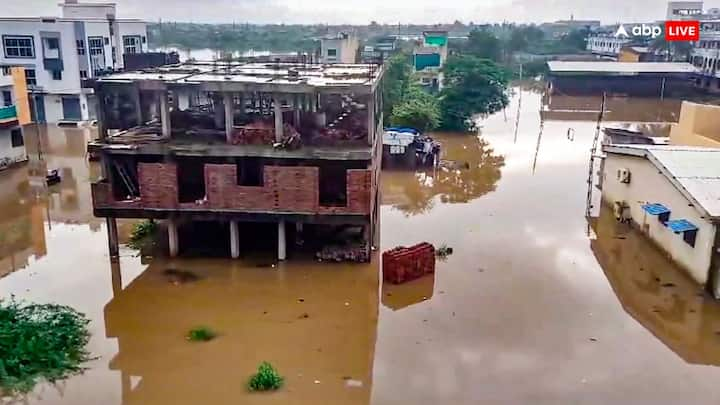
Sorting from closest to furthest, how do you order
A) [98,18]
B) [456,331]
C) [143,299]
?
[456,331] → [143,299] → [98,18]

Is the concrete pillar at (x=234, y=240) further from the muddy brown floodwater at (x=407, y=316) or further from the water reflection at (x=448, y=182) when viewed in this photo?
the water reflection at (x=448, y=182)

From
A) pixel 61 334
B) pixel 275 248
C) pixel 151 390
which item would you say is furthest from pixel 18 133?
Answer: pixel 151 390

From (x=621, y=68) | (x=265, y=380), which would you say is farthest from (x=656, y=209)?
(x=621, y=68)

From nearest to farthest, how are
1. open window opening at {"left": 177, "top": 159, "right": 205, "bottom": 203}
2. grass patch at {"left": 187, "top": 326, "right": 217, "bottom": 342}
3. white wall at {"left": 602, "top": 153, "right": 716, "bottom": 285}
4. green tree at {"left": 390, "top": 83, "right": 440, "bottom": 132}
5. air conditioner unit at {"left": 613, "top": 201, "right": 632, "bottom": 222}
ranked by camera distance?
grass patch at {"left": 187, "top": 326, "right": 217, "bottom": 342} → white wall at {"left": 602, "top": 153, "right": 716, "bottom": 285} → open window opening at {"left": 177, "top": 159, "right": 205, "bottom": 203} → air conditioner unit at {"left": 613, "top": 201, "right": 632, "bottom": 222} → green tree at {"left": 390, "top": 83, "right": 440, "bottom": 132}

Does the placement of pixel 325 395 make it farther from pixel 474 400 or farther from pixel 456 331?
pixel 456 331

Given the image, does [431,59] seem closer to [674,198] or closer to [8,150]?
[8,150]

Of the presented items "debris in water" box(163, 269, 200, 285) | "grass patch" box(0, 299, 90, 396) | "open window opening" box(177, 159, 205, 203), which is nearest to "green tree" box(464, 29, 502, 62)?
"open window opening" box(177, 159, 205, 203)

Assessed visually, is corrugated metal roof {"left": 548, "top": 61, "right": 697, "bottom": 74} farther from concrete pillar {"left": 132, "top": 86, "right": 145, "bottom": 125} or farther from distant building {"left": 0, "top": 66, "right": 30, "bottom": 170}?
concrete pillar {"left": 132, "top": 86, "right": 145, "bottom": 125}
